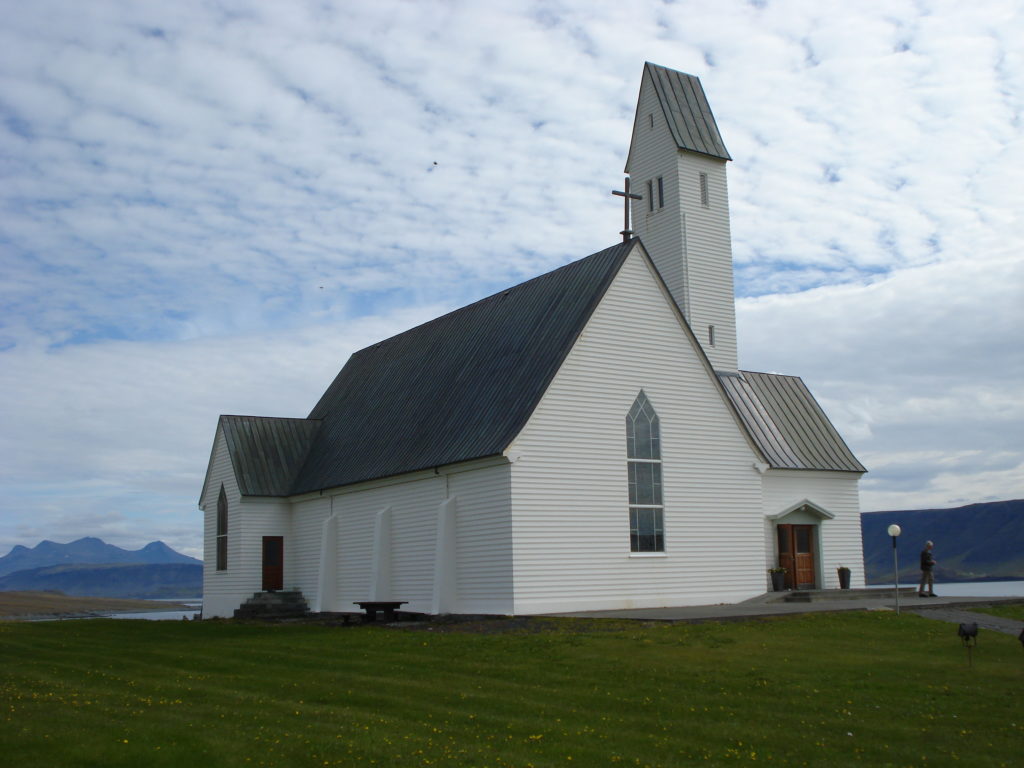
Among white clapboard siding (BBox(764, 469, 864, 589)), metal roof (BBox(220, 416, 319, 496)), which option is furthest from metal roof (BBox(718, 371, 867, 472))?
metal roof (BBox(220, 416, 319, 496))

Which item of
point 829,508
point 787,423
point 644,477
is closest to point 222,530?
point 644,477

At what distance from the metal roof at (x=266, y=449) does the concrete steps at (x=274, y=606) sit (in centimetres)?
347

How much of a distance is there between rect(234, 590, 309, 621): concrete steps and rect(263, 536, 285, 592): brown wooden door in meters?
0.75

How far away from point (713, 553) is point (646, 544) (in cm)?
243

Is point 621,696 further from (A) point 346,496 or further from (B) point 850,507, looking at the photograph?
(B) point 850,507

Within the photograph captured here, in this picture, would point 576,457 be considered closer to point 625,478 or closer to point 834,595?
point 625,478

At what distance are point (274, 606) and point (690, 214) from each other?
1916 cm

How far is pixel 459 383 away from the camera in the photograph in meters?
29.7

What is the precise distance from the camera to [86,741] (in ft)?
34.6

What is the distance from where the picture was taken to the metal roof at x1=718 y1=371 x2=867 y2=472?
33.3 metres

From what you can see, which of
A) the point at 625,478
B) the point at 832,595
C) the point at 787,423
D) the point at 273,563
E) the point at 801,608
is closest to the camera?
the point at 801,608

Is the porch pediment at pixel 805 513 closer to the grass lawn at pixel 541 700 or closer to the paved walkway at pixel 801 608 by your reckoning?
the paved walkway at pixel 801 608

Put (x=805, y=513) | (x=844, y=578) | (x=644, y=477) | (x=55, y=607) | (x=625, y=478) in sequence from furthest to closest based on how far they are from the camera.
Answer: (x=55, y=607)
(x=844, y=578)
(x=805, y=513)
(x=644, y=477)
(x=625, y=478)

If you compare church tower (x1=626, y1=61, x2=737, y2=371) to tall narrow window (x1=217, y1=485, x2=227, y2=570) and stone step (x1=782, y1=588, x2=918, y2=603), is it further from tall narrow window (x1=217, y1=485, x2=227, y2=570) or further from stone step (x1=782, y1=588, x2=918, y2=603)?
tall narrow window (x1=217, y1=485, x2=227, y2=570)
